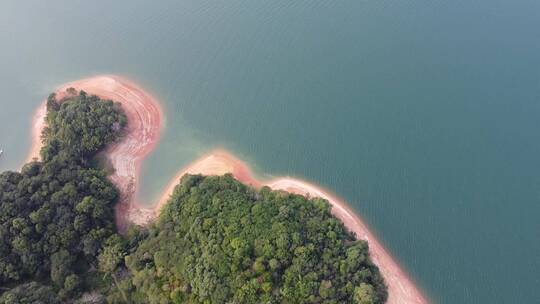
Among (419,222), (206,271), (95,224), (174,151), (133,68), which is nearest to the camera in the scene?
(206,271)

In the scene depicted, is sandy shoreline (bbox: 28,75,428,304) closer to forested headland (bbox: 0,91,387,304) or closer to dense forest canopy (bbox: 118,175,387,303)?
forested headland (bbox: 0,91,387,304)

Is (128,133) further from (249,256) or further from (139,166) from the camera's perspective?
(249,256)

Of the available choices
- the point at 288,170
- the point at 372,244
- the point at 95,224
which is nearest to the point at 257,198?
the point at 288,170

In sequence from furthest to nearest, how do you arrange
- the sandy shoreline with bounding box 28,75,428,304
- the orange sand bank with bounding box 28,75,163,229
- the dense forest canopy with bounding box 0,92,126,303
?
the orange sand bank with bounding box 28,75,163,229
the sandy shoreline with bounding box 28,75,428,304
the dense forest canopy with bounding box 0,92,126,303

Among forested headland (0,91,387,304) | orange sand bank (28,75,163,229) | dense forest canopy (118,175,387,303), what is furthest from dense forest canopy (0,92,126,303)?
dense forest canopy (118,175,387,303)

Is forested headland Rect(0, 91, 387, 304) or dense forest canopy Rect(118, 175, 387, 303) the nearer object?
dense forest canopy Rect(118, 175, 387, 303)

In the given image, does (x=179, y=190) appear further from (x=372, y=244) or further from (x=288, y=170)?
(x=372, y=244)
